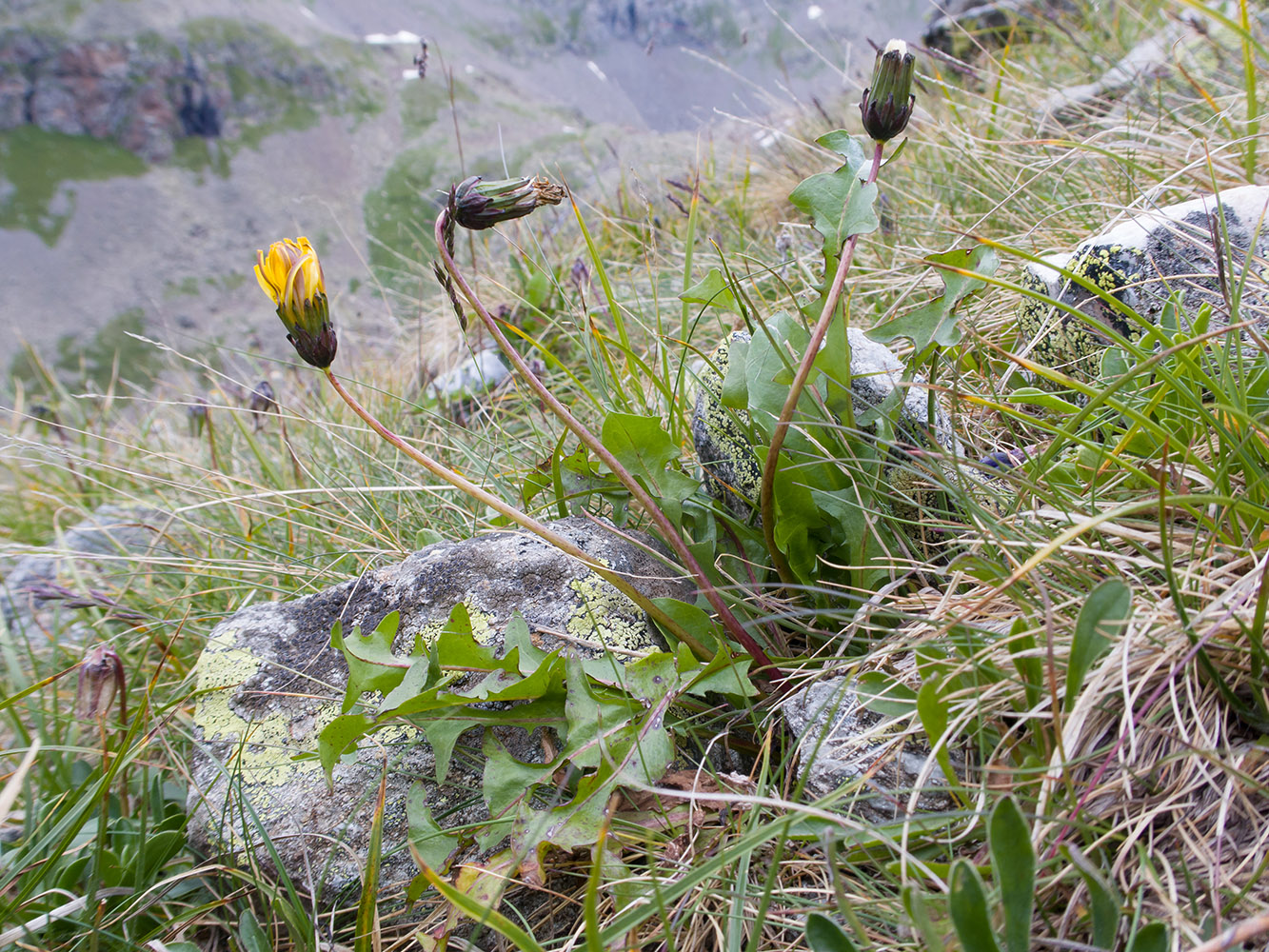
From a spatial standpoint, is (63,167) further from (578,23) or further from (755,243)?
(755,243)

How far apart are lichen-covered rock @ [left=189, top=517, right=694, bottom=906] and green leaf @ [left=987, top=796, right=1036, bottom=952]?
0.61 metres

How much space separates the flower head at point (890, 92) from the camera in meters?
1.15

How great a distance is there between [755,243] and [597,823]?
2.64 m

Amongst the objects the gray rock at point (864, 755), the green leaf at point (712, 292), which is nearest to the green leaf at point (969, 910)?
the gray rock at point (864, 755)

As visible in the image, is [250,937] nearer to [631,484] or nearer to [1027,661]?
[631,484]

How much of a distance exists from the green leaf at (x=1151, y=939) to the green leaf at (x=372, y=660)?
1.00 m

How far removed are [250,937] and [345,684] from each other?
41 centimetres

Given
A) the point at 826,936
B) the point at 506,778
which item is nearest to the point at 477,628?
the point at 506,778

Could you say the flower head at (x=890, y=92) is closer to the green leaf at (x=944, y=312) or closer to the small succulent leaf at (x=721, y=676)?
the green leaf at (x=944, y=312)

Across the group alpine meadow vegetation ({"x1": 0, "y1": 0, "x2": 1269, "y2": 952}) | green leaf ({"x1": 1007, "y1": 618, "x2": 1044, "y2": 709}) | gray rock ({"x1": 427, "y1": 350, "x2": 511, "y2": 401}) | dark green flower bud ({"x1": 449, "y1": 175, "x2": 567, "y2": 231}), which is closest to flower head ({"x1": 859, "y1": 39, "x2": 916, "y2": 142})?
alpine meadow vegetation ({"x1": 0, "y1": 0, "x2": 1269, "y2": 952})

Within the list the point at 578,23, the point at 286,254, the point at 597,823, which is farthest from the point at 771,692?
the point at 578,23

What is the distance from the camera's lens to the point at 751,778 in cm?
113

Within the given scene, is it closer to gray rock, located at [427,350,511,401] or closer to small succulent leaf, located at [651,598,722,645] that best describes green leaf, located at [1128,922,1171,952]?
small succulent leaf, located at [651,598,722,645]

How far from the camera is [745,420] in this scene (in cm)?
→ 155
